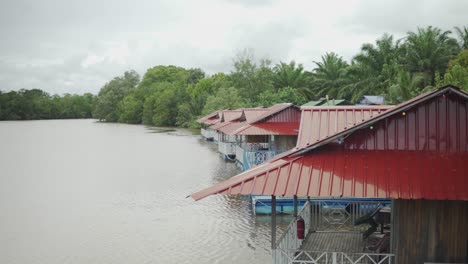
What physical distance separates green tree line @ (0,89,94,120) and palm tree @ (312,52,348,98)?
331 ft

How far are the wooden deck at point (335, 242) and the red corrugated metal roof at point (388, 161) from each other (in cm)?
311

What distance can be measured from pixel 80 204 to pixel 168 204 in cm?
420

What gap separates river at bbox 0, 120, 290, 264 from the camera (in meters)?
15.2

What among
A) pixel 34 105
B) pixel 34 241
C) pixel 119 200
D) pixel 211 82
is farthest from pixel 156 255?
pixel 34 105

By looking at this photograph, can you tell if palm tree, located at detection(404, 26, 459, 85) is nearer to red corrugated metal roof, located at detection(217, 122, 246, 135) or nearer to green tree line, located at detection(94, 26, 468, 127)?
green tree line, located at detection(94, 26, 468, 127)

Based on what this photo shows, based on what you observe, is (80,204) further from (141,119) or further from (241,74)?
(141,119)

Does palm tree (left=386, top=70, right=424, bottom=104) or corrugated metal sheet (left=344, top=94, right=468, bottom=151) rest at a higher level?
palm tree (left=386, top=70, right=424, bottom=104)

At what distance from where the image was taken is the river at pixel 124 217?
1520 centimetres

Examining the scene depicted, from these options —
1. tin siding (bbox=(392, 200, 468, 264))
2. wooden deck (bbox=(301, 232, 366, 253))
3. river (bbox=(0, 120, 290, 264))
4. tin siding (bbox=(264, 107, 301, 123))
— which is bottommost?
river (bbox=(0, 120, 290, 264))

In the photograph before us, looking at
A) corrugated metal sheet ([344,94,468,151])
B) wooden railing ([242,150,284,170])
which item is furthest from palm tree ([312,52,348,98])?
corrugated metal sheet ([344,94,468,151])

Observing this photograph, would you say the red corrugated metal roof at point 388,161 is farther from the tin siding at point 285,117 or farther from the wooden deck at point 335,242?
Result: the tin siding at point 285,117

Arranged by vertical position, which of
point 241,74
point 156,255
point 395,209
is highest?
point 241,74

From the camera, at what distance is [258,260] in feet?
46.9

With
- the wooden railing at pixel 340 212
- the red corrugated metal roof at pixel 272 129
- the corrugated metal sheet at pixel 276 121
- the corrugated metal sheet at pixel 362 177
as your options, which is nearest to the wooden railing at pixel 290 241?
the wooden railing at pixel 340 212
